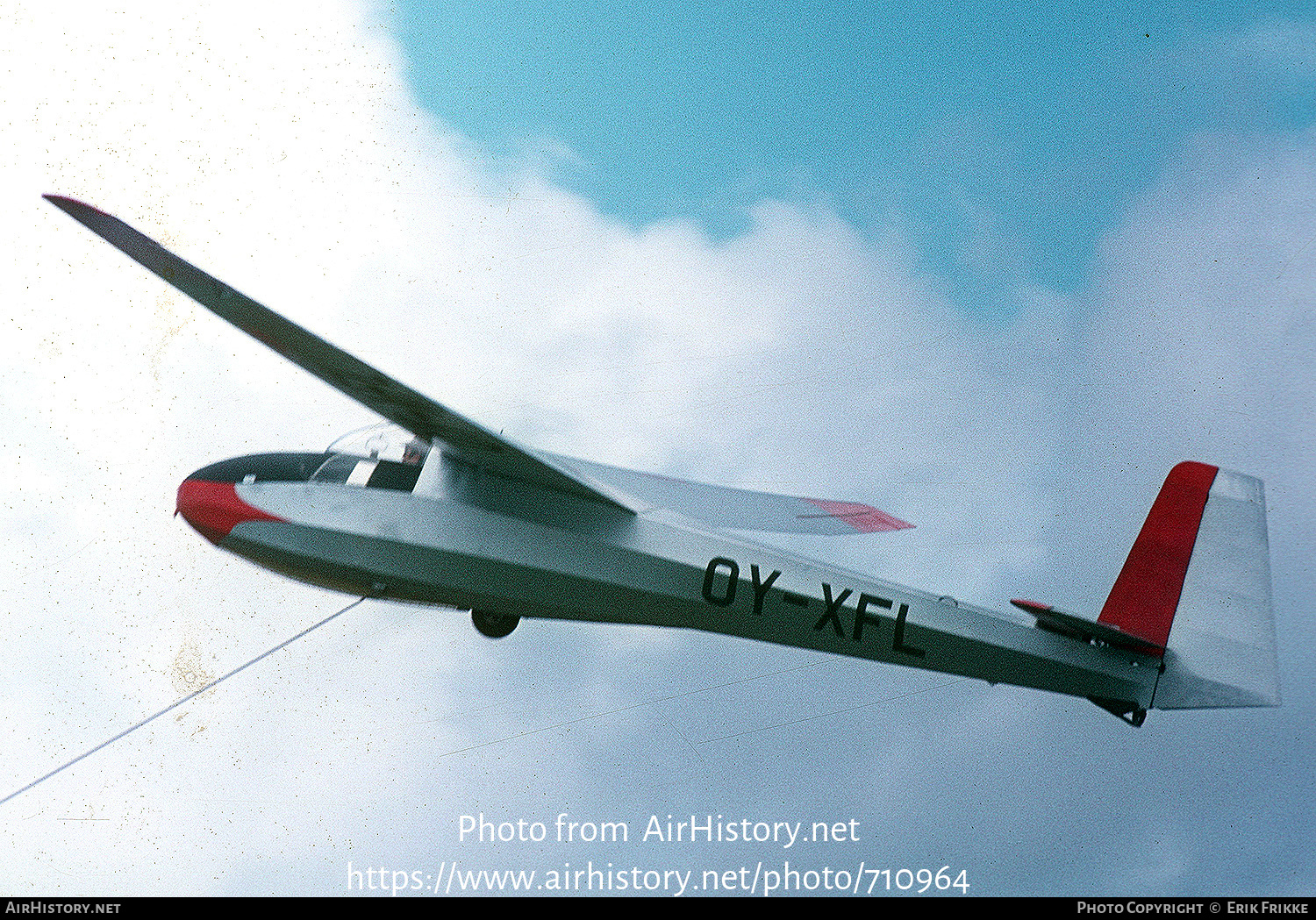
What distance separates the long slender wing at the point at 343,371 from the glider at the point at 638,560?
0.02 meters

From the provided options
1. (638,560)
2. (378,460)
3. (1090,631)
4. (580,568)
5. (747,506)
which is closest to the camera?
(1090,631)

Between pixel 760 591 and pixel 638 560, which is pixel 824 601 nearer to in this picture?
pixel 760 591

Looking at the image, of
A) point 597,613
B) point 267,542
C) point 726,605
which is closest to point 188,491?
point 267,542

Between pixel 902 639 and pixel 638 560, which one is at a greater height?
pixel 638 560

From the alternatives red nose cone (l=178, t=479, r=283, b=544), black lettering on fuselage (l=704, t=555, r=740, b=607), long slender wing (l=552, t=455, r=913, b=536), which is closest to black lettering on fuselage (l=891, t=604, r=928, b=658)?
black lettering on fuselage (l=704, t=555, r=740, b=607)

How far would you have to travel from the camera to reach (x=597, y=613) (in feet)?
39.4

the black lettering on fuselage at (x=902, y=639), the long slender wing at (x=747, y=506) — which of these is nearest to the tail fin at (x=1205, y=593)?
the black lettering on fuselage at (x=902, y=639)

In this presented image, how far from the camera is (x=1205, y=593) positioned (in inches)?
445

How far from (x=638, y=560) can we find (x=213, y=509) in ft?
15.3

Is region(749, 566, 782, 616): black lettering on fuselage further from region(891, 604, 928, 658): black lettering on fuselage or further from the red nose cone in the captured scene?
the red nose cone

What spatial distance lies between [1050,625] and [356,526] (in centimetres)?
666

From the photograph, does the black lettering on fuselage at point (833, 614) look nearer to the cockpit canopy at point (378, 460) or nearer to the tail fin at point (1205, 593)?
the tail fin at point (1205, 593)

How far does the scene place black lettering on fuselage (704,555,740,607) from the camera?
1150cm

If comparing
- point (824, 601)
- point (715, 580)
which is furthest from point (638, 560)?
point (824, 601)
